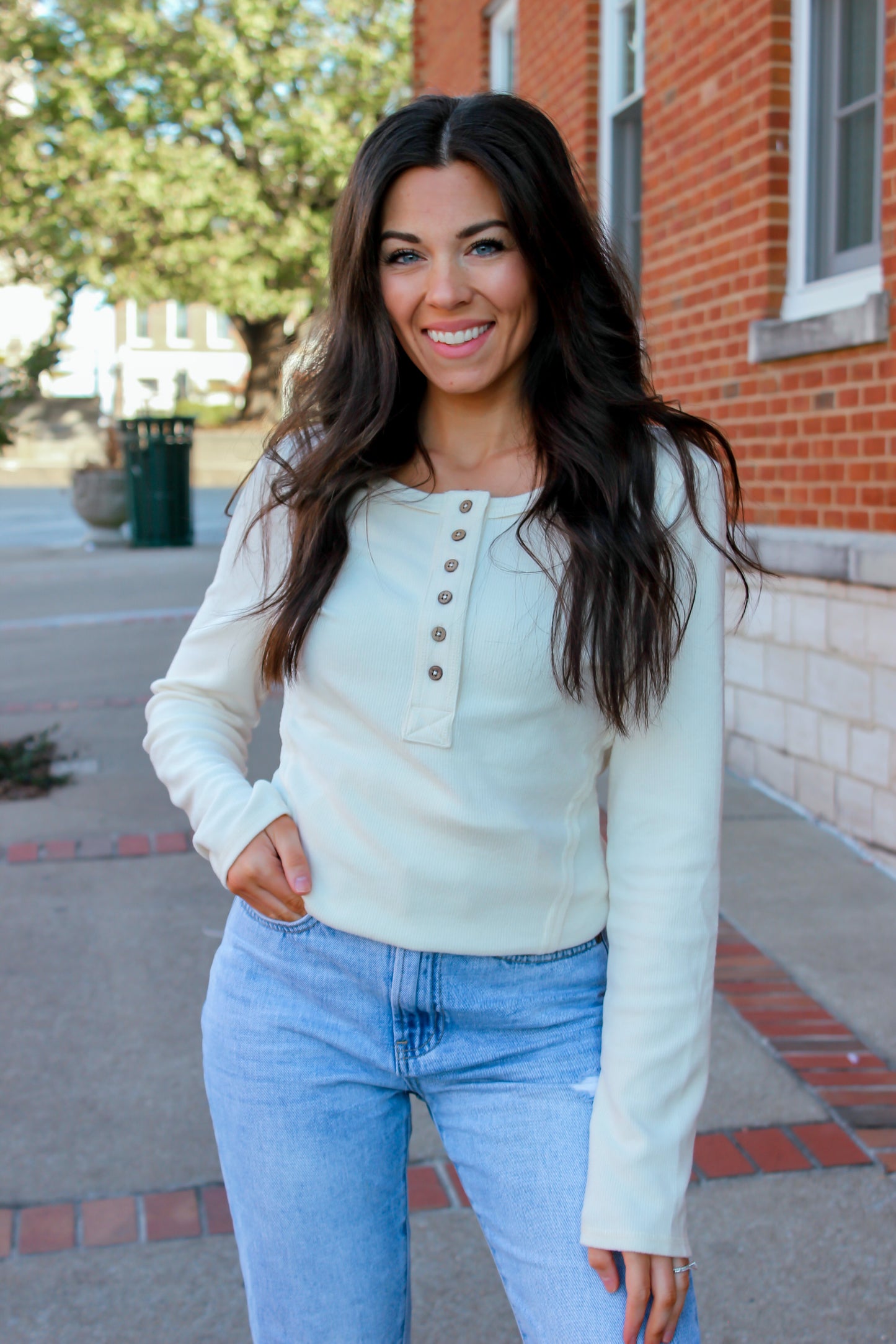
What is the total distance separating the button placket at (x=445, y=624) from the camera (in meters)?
1.61

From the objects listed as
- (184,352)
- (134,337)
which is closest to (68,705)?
(134,337)

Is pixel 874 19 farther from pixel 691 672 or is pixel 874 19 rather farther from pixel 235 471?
pixel 235 471

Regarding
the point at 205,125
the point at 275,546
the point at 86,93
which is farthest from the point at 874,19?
the point at 205,125

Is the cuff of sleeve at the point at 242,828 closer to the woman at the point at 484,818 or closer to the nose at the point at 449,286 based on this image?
the woman at the point at 484,818

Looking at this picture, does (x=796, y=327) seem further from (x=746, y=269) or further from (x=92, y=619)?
(x=92, y=619)

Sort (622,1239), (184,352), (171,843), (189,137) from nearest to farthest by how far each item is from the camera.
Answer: (622,1239) → (171,843) → (189,137) → (184,352)

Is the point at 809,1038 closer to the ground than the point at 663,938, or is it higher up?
closer to the ground

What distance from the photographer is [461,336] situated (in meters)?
1.75

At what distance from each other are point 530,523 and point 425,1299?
5.66ft

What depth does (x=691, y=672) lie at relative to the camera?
161 cm

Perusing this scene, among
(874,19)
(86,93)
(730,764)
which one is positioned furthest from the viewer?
(86,93)

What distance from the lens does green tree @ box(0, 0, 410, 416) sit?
73.6 ft

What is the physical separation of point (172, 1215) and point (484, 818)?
178cm

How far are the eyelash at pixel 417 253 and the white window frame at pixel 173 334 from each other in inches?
2419
